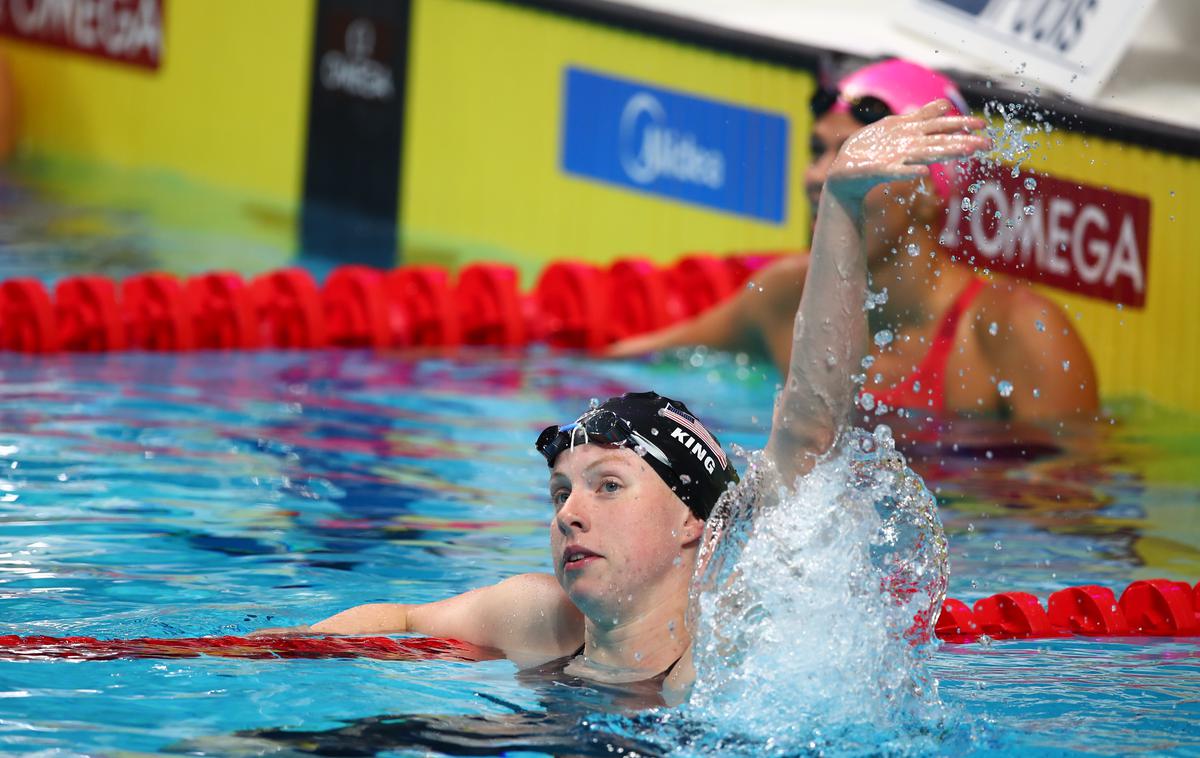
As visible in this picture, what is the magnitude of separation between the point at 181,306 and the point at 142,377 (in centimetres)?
71

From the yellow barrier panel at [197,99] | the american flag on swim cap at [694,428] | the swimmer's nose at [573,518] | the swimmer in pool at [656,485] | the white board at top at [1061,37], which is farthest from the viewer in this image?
the yellow barrier panel at [197,99]

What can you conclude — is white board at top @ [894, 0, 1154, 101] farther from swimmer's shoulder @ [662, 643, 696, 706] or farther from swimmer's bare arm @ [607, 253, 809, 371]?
swimmer's shoulder @ [662, 643, 696, 706]

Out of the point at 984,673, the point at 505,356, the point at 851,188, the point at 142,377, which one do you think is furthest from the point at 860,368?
the point at 505,356

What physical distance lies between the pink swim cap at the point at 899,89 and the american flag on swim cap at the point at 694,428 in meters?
2.27

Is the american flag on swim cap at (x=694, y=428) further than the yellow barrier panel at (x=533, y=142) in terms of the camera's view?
No

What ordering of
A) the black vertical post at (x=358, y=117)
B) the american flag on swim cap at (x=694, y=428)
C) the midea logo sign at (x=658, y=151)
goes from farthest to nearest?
the black vertical post at (x=358, y=117) < the midea logo sign at (x=658, y=151) < the american flag on swim cap at (x=694, y=428)

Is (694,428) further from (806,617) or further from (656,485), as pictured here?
(806,617)

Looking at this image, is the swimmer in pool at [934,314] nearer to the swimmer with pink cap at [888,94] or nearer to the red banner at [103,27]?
the swimmer with pink cap at [888,94]

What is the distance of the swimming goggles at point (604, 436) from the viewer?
2729 millimetres

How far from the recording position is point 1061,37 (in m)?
6.85

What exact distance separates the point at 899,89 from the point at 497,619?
8.43ft

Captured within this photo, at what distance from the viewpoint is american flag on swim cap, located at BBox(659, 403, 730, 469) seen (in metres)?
2.79

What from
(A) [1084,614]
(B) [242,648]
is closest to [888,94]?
(A) [1084,614]

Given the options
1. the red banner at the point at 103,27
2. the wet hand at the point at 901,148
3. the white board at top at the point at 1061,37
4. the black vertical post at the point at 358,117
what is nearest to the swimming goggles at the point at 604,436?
the wet hand at the point at 901,148
